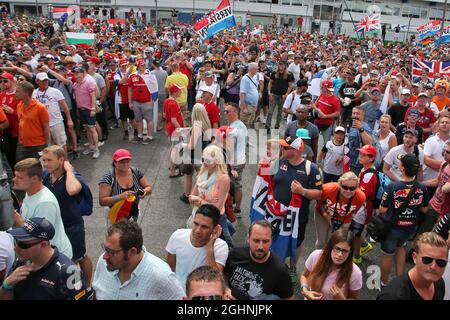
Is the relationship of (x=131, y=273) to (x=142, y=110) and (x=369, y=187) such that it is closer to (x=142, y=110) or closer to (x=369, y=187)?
(x=369, y=187)

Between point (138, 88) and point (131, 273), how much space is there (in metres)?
6.41

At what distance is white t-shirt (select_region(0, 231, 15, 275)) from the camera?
3.06m

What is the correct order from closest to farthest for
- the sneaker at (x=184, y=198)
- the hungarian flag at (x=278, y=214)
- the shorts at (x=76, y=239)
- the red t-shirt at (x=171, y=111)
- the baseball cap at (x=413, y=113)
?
the shorts at (x=76, y=239)
the hungarian flag at (x=278, y=214)
the baseball cap at (x=413, y=113)
the sneaker at (x=184, y=198)
the red t-shirt at (x=171, y=111)

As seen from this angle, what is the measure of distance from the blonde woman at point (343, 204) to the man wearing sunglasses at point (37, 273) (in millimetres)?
2795

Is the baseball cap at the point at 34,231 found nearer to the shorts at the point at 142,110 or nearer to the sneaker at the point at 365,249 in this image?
the sneaker at the point at 365,249

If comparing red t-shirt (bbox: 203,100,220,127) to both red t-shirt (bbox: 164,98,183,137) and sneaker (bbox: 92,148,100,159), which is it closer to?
red t-shirt (bbox: 164,98,183,137)

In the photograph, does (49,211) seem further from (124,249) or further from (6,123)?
(6,123)

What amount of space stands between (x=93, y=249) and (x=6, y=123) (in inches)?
95.1

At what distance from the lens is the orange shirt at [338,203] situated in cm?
439

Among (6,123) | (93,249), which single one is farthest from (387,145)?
(6,123)

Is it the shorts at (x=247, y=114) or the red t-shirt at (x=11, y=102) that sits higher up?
the red t-shirt at (x=11, y=102)

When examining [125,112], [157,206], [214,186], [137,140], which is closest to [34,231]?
[214,186]

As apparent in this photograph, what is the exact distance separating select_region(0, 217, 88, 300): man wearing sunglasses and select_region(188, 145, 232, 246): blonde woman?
168 centimetres

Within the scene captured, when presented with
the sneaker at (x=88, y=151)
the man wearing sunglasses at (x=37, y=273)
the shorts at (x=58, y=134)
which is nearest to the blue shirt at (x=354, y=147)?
the man wearing sunglasses at (x=37, y=273)
